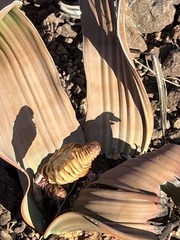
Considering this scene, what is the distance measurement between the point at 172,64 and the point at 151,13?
0.19m

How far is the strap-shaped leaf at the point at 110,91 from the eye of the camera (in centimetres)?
159

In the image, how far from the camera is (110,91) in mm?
1659

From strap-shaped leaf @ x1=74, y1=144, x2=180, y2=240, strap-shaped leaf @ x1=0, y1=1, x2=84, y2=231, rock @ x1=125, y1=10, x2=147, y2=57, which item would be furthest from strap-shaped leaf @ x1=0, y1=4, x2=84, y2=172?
rock @ x1=125, y1=10, x2=147, y2=57

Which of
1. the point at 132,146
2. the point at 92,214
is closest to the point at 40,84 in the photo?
the point at 132,146

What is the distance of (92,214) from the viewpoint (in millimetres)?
1396

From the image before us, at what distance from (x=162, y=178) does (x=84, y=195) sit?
206 millimetres

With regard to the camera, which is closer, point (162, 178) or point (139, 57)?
point (162, 178)

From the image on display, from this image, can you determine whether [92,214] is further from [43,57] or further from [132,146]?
[43,57]

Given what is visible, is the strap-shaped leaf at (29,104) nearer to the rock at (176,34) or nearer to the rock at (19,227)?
the rock at (19,227)

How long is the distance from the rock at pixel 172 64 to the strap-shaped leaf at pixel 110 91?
27cm

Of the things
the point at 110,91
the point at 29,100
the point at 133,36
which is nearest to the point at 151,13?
the point at 133,36

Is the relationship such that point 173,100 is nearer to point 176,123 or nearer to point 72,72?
point 176,123

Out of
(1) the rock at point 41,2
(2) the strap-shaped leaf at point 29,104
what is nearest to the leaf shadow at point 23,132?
(2) the strap-shaped leaf at point 29,104

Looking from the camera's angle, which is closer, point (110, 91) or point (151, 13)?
point (110, 91)
